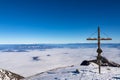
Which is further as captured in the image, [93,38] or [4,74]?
[4,74]

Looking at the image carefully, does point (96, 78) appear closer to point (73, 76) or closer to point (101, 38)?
point (73, 76)

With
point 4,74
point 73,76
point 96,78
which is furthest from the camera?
point 4,74

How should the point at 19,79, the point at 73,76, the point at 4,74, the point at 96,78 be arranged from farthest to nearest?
the point at 19,79, the point at 4,74, the point at 73,76, the point at 96,78

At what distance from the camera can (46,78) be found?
2845cm

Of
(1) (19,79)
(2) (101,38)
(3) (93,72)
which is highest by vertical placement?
(2) (101,38)

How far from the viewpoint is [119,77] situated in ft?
85.8

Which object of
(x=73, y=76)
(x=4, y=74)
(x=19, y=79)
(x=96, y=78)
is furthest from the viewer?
(x=19, y=79)

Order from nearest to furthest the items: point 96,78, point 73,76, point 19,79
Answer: point 96,78 → point 73,76 → point 19,79

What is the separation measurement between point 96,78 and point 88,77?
1116 mm

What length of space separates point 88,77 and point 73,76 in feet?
7.44

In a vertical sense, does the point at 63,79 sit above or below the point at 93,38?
below

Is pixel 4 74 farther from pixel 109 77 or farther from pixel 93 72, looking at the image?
pixel 109 77

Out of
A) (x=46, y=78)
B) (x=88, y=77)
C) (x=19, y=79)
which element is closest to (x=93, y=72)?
(x=88, y=77)

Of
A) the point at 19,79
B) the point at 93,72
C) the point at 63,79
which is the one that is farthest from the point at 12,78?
the point at 93,72
